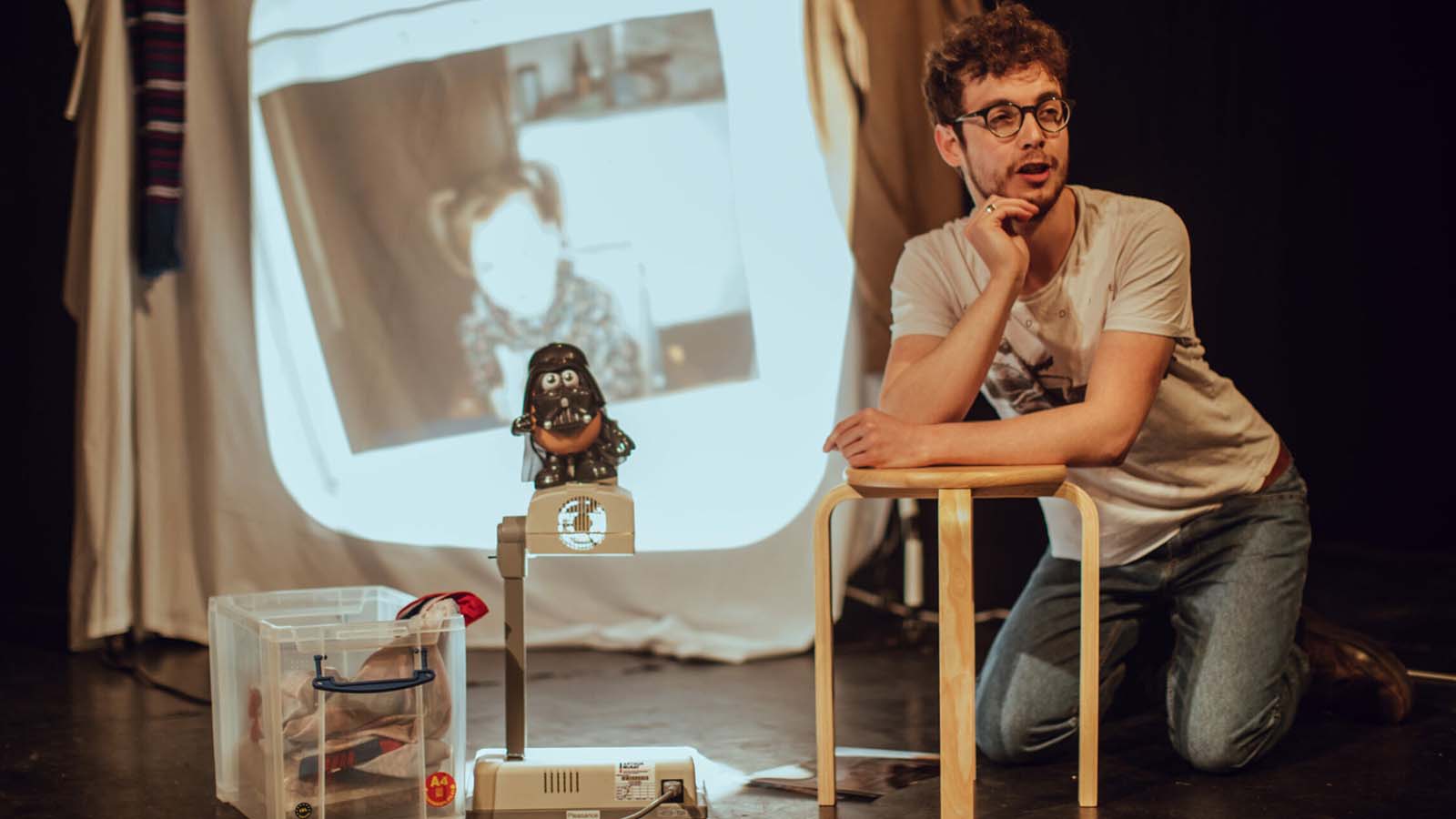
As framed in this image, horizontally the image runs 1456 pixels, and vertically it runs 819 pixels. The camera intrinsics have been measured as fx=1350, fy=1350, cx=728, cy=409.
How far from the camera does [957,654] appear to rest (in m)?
1.74

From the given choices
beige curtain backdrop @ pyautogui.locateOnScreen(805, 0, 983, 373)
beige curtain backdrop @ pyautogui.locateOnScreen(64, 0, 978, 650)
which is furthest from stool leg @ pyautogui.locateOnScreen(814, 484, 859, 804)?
beige curtain backdrop @ pyautogui.locateOnScreen(805, 0, 983, 373)

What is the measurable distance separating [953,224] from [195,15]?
209cm

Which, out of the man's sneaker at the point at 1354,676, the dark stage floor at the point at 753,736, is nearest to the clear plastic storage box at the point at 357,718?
the dark stage floor at the point at 753,736

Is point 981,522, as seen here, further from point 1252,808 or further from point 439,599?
point 439,599

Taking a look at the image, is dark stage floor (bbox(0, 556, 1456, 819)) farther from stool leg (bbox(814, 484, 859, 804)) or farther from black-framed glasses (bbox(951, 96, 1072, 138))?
black-framed glasses (bbox(951, 96, 1072, 138))

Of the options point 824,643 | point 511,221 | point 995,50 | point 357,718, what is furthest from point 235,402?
point 995,50

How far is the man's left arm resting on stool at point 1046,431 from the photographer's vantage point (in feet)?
5.96

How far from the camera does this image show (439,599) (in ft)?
5.99

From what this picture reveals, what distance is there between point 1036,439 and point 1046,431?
0.02 m

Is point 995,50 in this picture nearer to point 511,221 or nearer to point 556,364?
point 556,364

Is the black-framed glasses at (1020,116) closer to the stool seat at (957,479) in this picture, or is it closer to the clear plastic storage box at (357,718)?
the stool seat at (957,479)

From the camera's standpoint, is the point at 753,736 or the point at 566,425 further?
the point at 753,736

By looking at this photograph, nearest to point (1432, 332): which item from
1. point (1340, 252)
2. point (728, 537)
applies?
point (1340, 252)

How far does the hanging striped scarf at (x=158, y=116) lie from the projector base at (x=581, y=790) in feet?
6.45
